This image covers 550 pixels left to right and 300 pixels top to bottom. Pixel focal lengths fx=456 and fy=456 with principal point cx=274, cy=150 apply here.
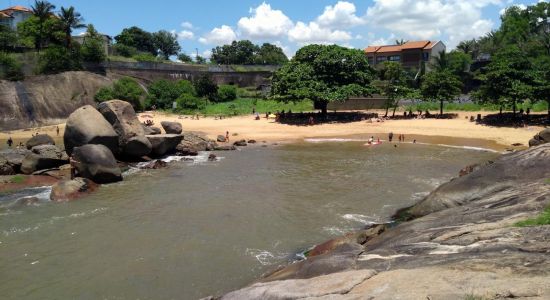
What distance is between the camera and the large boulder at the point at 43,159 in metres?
29.1

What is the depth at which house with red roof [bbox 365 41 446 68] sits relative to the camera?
9875 centimetres

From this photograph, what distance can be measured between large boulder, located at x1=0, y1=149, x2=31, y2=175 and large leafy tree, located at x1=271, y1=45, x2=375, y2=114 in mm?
31893

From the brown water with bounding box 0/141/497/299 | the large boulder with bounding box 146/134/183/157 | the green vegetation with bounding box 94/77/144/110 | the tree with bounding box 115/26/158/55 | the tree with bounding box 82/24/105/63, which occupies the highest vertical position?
the tree with bounding box 115/26/158/55

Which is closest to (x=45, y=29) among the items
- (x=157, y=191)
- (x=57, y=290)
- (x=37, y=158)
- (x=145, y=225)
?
(x=37, y=158)

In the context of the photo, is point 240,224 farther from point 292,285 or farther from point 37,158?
point 37,158

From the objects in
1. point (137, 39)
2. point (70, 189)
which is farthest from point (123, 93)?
point (137, 39)

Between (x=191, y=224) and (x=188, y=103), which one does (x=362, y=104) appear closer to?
(x=188, y=103)

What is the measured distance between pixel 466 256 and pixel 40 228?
55.7 feet

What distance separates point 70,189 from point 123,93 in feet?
145

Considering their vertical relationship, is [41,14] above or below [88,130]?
above

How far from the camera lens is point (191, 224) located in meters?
19.7

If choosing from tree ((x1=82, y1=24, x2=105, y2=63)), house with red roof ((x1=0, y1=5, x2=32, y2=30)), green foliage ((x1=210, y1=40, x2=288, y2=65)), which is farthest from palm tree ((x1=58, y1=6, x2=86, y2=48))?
green foliage ((x1=210, y1=40, x2=288, y2=65))

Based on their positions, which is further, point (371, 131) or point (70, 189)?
point (371, 131)

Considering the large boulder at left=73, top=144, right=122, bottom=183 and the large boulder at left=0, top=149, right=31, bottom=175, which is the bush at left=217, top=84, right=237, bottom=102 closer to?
the large boulder at left=0, top=149, right=31, bottom=175
